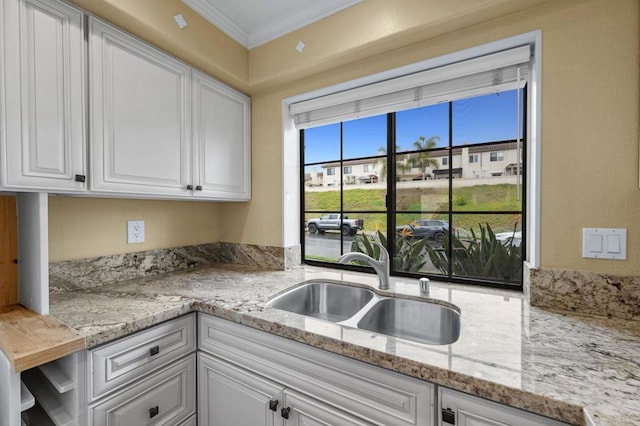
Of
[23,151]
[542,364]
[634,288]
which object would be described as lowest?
[542,364]

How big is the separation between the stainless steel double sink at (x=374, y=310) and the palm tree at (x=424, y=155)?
0.76 metres

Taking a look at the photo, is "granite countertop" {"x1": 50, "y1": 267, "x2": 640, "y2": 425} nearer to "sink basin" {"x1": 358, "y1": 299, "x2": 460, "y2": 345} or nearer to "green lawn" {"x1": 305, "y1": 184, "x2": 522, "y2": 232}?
"sink basin" {"x1": 358, "y1": 299, "x2": 460, "y2": 345}

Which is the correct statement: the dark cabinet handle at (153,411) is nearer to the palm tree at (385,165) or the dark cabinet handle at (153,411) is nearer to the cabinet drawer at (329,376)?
the cabinet drawer at (329,376)

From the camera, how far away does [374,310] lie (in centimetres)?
131

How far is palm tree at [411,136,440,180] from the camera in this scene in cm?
165

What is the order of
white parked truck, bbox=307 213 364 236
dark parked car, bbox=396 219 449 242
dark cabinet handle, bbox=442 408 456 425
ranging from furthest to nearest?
1. white parked truck, bbox=307 213 364 236
2. dark parked car, bbox=396 219 449 242
3. dark cabinet handle, bbox=442 408 456 425

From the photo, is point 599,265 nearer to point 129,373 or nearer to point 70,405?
point 129,373

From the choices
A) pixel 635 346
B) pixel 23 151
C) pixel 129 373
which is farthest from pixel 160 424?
pixel 635 346

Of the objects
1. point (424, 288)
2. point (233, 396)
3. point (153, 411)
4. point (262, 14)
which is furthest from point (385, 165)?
point (153, 411)

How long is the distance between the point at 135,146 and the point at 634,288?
2.12 m

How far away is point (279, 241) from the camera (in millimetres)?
1915

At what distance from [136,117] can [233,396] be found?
134 cm

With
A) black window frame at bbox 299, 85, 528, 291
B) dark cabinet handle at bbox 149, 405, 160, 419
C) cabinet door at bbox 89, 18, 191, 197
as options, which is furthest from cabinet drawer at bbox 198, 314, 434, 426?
black window frame at bbox 299, 85, 528, 291

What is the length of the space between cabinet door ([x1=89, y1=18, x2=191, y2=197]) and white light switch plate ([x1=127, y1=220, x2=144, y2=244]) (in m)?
0.37
